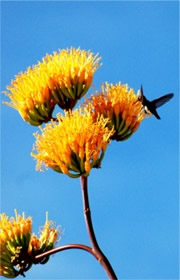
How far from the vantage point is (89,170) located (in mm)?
3018

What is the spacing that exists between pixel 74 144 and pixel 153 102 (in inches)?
38.8

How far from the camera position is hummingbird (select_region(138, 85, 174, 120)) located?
3.62m

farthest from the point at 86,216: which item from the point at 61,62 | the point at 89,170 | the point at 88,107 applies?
the point at 61,62

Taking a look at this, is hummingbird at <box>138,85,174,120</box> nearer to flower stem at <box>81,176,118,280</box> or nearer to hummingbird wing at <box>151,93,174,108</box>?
hummingbird wing at <box>151,93,174,108</box>

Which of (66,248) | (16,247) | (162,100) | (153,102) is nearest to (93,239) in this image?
(66,248)

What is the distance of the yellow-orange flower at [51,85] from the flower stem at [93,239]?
1.82ft

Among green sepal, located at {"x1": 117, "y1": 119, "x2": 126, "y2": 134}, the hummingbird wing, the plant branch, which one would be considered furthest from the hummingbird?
the plant branch

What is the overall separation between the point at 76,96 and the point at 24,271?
40.9 inches

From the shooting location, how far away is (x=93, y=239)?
2953 millimetres

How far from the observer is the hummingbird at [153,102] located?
11.9 ft

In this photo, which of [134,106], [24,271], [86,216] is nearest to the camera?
[86,216]

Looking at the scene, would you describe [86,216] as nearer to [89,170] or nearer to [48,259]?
[89,170]

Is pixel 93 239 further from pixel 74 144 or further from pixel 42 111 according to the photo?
pixel 42 111

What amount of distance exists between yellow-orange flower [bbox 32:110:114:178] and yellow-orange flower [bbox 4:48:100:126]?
24cm
